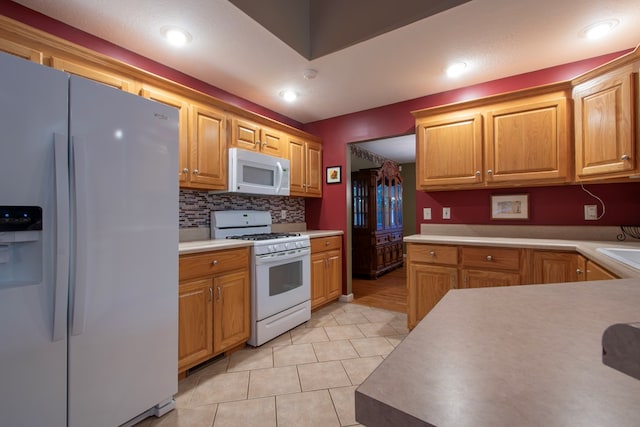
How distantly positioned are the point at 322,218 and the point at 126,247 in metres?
2.51

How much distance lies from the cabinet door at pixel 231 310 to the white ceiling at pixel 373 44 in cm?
168

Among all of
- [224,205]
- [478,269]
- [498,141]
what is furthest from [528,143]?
[224,205]

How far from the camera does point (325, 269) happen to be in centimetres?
321

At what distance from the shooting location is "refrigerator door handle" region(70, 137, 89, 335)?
1.23 metres

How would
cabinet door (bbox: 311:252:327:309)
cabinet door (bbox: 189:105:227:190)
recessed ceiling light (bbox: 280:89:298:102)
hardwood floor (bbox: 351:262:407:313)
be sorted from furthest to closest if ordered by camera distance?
Result: hardwood floor (bbox: 351:262:407:313)
cabinet door (bbox: 311:252:327:309)
recessed ceiling light (bbox: 280:89:298:102)
cabinet door (bbox: 189:105:227:190)

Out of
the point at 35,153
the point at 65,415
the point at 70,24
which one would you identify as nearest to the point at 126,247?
the point at 35,153

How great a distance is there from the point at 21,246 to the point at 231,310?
1.30 meters

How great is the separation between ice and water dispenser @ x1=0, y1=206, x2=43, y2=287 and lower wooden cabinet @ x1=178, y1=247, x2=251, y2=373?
73 cm

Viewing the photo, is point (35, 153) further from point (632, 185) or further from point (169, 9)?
point (632, 185)

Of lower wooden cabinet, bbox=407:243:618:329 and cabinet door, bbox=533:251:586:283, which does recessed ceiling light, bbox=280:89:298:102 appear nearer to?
lower wooden cabinet, bbox=407:243:618:329

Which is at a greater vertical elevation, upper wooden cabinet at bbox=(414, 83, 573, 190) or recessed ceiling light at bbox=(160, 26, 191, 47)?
recessed ceiling light at bbox=(160, 26, 191, 47)

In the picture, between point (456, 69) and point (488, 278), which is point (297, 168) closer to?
point (456, 69)

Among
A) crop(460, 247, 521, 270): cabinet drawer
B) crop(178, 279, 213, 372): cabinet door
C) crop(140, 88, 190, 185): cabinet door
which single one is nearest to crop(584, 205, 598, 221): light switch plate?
crop(460, 247, 521, 270): cabinet drawer

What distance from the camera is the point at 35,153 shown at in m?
1.17
